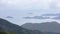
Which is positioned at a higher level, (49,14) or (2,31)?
(49,14)

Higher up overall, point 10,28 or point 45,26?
point 45,26

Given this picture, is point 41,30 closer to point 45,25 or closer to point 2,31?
point 45,25

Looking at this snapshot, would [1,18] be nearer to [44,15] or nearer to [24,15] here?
[24,15]

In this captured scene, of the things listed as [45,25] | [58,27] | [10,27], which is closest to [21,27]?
[10,27]

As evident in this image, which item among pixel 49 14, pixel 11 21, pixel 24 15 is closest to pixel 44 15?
pixel 49 14

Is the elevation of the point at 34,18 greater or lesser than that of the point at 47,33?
greater

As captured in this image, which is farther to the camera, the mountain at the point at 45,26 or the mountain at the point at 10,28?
the mountain at the point at 45,26

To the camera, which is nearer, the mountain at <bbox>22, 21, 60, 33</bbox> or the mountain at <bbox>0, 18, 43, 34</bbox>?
the mountain at <bbox>0, 18, 43, 34</bbox>
